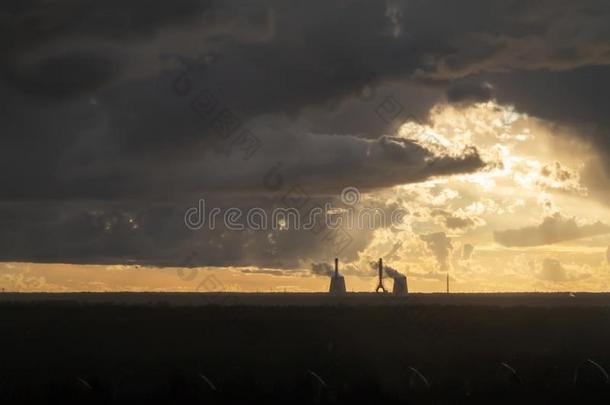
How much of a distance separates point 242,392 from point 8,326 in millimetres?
47258

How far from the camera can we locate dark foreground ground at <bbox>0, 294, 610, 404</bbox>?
26.9 metres

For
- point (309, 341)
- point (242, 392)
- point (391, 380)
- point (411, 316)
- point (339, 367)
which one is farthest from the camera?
point (411, 316)

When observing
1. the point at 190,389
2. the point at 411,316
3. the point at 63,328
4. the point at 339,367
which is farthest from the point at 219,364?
the point at 411,316

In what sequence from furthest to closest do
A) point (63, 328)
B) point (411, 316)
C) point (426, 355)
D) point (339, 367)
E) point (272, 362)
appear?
point (411, 316)
point (63, 328)
point (426, 355)
point (272, 362)
point (339, 367)

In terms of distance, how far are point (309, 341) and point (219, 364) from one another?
1376cm

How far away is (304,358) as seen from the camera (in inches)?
1661

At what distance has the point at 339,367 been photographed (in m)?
38.4

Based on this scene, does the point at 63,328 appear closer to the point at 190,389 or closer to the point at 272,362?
the point at 272,362

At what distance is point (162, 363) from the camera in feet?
132

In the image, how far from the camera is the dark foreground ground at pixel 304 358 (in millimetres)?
26875

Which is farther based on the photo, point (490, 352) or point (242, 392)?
point (490, 352)

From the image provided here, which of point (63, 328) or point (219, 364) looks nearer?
point (219, 364)

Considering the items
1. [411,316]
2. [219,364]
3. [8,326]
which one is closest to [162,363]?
[219,364]

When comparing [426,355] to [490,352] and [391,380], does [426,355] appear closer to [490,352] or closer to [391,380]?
[490,352]
